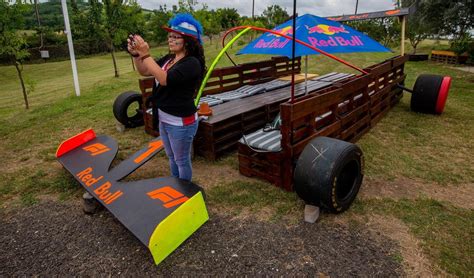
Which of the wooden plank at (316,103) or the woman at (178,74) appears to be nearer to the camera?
the woman at (178,74)

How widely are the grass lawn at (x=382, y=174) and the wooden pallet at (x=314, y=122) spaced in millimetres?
215

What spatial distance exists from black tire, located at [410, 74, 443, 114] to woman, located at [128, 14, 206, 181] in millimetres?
5876

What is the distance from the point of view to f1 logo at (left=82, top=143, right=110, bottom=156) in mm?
4523

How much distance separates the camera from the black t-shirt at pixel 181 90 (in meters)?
2.77

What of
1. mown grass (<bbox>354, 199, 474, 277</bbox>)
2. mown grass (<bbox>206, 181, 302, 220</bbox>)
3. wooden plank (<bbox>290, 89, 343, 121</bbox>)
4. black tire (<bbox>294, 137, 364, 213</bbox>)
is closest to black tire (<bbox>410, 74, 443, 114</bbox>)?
wooden plank (<bbox>290, 89, 343, 121</bbox>)

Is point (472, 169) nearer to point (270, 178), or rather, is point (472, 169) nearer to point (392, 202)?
point (392, 202)

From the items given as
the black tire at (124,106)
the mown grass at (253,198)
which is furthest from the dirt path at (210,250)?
the black tire at (124,106)

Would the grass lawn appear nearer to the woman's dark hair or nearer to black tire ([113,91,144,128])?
black tire ([113,91,144,128])

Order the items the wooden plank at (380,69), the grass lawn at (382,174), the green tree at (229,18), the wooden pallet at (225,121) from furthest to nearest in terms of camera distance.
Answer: the green tree at (229,18)
the wooden plank at (380,69)
the wooden pallet at (225,121)
the grass lawn at (382,174)

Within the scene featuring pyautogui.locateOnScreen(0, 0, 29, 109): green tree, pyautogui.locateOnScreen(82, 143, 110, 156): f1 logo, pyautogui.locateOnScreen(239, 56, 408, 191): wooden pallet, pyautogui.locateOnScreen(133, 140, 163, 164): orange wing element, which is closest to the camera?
pyautogui.locateOnScreen(239, 56, 408, 191): wooden pallet

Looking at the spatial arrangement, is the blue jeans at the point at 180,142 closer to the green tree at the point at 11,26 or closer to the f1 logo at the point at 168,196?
the f1 logo at the point at 168,196

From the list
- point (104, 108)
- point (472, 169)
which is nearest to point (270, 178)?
point (472, 169)

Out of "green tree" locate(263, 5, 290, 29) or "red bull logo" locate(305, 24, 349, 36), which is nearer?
"red bull logo" locate(305, 24, 349, 36)

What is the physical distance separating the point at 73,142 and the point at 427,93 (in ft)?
23.4
